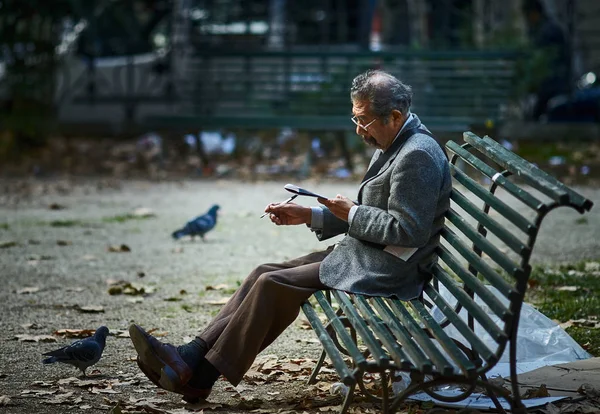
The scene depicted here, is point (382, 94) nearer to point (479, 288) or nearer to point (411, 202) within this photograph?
point (411, 202)

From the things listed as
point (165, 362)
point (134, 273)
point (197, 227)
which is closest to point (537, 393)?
point (165, 362)

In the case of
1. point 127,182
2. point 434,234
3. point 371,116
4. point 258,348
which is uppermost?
point 371,116

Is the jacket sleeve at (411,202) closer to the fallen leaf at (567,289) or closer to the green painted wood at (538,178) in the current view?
the green painted wood at (538,178)

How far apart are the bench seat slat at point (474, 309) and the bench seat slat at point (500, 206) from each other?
0.34 m

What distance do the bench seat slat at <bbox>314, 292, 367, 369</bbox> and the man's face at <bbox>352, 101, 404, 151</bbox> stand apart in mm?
692

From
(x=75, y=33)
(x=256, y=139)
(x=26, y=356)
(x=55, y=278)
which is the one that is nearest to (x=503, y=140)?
(x=256, y=139)

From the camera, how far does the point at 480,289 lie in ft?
13.2

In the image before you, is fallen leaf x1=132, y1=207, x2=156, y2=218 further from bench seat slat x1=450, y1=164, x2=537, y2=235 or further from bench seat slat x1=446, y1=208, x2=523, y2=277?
bench seat slat x1=446, y1=208, x2=523, y2=277

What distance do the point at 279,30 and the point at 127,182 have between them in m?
5.06

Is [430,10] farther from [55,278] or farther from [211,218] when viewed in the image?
[55,278]

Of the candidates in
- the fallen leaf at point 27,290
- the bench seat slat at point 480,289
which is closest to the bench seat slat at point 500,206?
the bench seat slat at point 480,289

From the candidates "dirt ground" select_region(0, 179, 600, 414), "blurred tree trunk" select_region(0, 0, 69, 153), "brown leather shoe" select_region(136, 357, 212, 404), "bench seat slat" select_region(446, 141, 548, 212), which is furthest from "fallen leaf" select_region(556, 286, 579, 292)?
"blurred tree trunk" select_region(0, 0, 69, 153)

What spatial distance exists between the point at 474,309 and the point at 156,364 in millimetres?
1332

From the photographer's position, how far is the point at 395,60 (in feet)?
47.4
